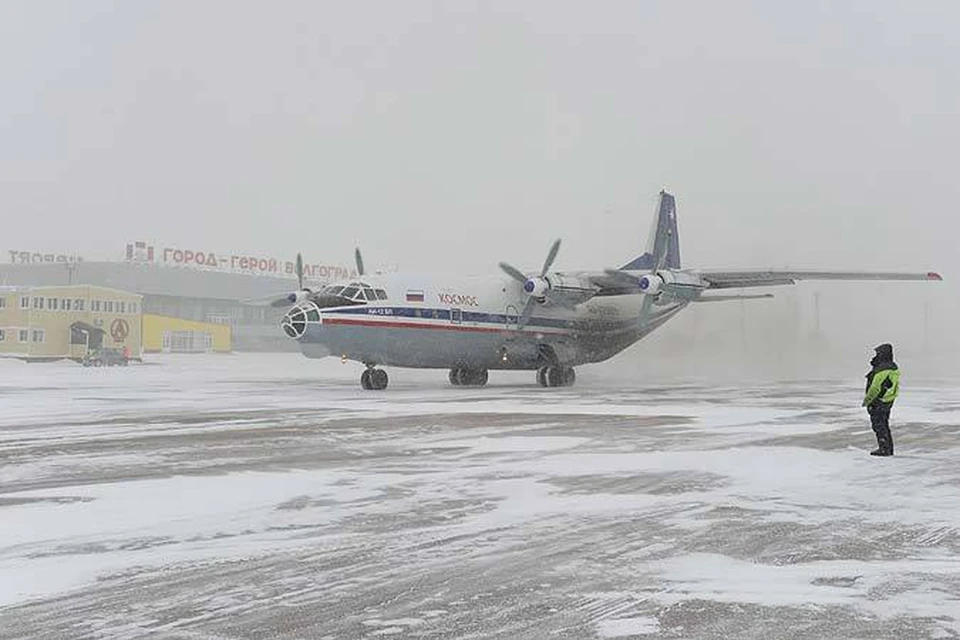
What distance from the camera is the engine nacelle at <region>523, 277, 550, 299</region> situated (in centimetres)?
3559

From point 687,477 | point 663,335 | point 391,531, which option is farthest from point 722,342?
point 391,531

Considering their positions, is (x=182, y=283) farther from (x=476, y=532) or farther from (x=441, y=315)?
(x=476, y=532)

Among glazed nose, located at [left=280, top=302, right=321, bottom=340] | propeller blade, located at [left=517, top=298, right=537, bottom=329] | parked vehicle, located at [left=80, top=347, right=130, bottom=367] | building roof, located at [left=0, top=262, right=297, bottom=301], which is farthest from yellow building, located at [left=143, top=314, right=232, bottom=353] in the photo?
glazed nose, located at [left=280, top=302, right=321, bottom=340]

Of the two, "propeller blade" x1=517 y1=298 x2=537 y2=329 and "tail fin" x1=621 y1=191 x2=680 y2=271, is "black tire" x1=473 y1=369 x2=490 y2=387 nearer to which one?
"propeller blade" x1=517 y1=298 x2=537 y2=329

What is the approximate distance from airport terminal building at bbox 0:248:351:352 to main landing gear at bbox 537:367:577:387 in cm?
6540

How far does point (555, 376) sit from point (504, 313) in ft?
11.7

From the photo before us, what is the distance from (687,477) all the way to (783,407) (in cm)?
1391

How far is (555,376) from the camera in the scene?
37.5 meters

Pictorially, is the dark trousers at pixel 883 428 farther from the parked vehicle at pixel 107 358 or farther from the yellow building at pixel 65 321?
the yellow building at pixel 65 321

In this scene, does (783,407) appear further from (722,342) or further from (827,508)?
(722,342)

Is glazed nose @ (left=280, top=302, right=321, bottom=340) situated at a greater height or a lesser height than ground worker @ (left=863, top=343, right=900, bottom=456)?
greater

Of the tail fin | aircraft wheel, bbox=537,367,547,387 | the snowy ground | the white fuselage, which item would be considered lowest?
the snowy ground

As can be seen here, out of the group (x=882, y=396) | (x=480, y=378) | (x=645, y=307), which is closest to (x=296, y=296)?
(x=480, y=378)

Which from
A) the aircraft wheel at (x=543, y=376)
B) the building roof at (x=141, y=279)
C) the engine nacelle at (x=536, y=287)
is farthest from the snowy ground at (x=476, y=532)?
the building roof at (x=141, y=279)
